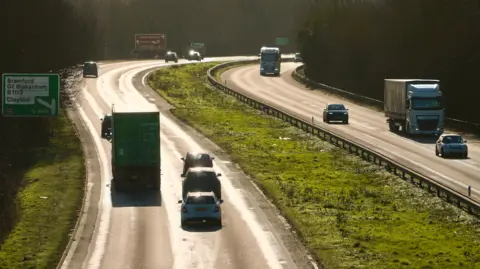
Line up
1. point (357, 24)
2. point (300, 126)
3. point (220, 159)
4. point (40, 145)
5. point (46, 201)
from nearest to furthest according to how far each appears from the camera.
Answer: point (46, 201), point (220, 159), point (40, 145), point (300, 126), point (357, 24)

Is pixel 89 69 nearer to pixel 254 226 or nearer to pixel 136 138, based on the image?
pixel 136 138

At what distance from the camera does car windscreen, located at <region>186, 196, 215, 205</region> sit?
4628cm

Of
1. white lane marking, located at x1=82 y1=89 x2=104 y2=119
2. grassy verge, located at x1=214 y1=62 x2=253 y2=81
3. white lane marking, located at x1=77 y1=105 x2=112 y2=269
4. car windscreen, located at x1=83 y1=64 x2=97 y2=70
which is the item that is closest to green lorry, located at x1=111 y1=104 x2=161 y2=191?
white lane marking, located at x1=77 y1=105 x2=112 y2=269

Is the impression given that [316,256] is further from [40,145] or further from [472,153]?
[40,145]

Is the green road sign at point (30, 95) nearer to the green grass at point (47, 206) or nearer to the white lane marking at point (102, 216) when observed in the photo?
the green grass at point (47, 206)

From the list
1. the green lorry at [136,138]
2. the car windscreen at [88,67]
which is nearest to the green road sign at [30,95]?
the green lorry at [136,138]

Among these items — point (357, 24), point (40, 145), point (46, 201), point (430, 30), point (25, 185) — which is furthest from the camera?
point (357, 24)

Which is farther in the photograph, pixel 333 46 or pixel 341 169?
pixel 333 46

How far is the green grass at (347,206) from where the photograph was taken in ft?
130

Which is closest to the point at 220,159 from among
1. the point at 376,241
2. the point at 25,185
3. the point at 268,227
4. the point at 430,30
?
the point at 25,185

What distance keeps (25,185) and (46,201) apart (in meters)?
7.84

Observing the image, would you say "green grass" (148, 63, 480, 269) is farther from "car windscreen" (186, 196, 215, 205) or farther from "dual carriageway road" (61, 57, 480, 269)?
"car windscreen" (186, 196, 215, 205)

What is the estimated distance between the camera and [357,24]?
480 feet

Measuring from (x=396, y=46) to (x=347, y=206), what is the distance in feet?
271
